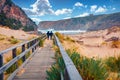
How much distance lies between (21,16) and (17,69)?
12643 centimetres

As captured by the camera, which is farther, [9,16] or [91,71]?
[9,16]

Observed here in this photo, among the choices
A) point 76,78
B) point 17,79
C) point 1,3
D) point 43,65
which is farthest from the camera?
point 1,3

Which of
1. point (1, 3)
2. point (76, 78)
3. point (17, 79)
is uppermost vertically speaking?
point (1, 3)

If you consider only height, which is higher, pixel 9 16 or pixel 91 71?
pixel 9 16

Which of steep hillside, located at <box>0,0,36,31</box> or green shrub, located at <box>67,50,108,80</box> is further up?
steep hillside, located at <box>0,0,36,31</box>

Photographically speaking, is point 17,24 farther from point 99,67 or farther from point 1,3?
point 99,67

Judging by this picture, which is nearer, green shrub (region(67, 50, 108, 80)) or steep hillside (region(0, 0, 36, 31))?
green shrub (region(67, 50, 108, 80))

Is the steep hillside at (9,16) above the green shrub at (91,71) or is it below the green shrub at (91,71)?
→ above

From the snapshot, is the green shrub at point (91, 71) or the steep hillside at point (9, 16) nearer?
the green shrub at point (91, 71)

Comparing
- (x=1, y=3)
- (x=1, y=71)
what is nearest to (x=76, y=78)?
(x=1, y=71)

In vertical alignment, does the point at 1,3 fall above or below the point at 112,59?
above

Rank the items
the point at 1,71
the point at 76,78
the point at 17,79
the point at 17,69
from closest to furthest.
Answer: the point at 76,78, the point at 1,71, the point at 17,79, the point at 17,69

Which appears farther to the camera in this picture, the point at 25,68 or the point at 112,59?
the point at 112,59

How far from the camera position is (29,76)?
10.5 metres
